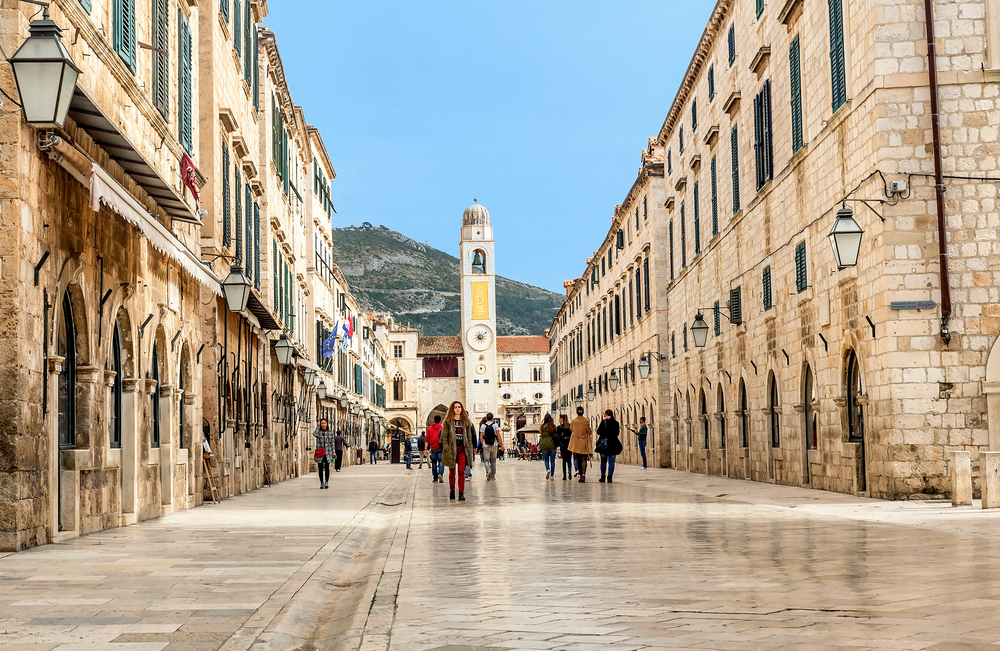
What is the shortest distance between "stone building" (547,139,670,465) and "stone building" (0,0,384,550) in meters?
16.9

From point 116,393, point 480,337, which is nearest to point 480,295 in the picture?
point 480,337

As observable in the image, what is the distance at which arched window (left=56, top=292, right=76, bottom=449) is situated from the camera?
1178 cm

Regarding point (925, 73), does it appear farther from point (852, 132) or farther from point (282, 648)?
point (282, 648)

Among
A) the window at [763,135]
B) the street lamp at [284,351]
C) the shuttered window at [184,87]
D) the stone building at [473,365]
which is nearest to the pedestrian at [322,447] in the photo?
the street lamp at [284,351]

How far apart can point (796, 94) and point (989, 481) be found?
395 inches

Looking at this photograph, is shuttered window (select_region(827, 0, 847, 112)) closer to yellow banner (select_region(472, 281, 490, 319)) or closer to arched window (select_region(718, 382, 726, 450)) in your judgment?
arched window (select_region(718, 382, 726, 450))

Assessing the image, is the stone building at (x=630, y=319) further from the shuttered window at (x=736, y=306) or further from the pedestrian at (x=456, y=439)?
the pedestrian at (x=456, y=439)

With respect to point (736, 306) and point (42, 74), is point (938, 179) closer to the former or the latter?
point (736, 306)

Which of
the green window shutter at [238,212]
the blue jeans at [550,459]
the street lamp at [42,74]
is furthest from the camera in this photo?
the blue jeans at [550,459]

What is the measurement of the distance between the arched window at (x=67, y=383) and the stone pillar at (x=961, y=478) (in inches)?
422

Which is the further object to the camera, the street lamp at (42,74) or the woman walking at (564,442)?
the woman walking at (564,442)

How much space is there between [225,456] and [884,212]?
12.9 meters

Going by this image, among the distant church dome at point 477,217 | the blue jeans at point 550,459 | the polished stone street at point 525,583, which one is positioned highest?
the distant church dome at point 477,217

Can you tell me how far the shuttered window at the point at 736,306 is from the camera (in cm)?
2691
